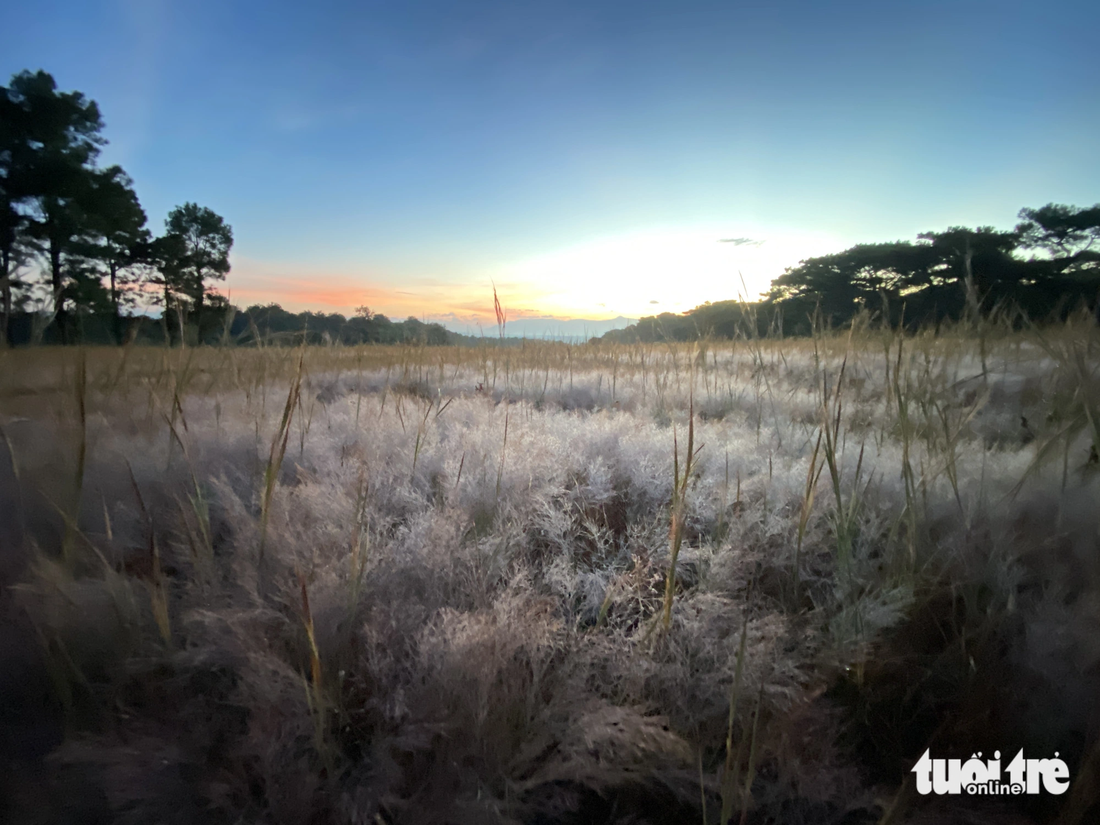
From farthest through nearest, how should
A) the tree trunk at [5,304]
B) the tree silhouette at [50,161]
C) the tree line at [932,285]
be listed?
the tree line at [932,285] → the tree silhouette at [50,161] → the tree trunk at [5,304]

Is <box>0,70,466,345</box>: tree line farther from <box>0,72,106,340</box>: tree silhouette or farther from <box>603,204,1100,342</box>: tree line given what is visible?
<box>603,204,1100,342</box>: tree line

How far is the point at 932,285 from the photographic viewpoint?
6.79 m

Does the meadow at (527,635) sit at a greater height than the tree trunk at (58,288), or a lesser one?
lesser

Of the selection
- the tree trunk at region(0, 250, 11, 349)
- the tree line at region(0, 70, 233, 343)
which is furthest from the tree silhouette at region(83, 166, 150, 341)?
the tree trunk at region(0, 250, 11, 349)

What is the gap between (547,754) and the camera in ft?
2.61

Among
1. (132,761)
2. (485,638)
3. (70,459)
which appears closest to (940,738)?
(485,638)

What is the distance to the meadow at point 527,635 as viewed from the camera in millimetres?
722

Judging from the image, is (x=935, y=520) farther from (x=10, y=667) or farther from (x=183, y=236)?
(x=183, y=236)

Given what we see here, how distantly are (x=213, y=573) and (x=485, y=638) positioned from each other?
27.0 inches

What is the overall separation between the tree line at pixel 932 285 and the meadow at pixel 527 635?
951 mm

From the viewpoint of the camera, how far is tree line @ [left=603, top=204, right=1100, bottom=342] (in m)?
3.20
